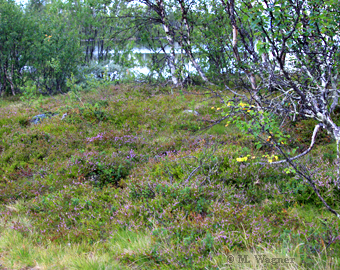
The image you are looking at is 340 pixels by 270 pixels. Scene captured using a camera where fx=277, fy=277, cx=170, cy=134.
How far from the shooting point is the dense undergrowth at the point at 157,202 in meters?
3.51

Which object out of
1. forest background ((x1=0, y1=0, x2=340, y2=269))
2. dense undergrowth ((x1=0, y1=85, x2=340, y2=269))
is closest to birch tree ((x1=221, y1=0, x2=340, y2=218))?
forest background ((x1=0, y1=0, x2=340, y2=269))

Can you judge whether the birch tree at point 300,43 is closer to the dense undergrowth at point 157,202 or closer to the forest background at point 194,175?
the forest background at point 194,175

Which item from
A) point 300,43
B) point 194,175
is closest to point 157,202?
point 194,175

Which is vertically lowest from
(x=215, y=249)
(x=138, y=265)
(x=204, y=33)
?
(x=138, y=265)

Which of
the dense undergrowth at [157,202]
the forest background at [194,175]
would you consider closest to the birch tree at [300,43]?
the forest background at [194,175]

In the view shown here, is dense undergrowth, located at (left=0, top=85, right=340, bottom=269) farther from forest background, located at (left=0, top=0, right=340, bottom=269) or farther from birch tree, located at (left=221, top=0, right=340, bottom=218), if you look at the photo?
birch tree, located at (left=221, top=0, right=340, bottom=218)

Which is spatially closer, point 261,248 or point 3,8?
point 261,248

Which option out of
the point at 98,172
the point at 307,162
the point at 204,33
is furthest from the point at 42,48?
the point at 307,162

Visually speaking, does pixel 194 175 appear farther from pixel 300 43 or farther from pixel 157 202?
pixel 300 43

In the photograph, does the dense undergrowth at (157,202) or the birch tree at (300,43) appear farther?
the birch tree at (300,43)

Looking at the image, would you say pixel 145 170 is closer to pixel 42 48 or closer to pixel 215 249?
pixel 215 249

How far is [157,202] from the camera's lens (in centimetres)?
459

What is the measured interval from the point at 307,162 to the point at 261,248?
8.86 ft

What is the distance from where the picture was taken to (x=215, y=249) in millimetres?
3436
